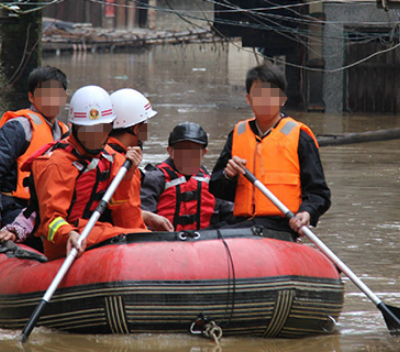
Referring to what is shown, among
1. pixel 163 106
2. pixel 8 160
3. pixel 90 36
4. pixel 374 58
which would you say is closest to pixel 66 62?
pixel 90 36

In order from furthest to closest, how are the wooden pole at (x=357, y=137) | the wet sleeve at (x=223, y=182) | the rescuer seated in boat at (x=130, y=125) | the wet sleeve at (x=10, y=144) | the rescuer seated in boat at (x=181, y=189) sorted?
the wooden pole at (x=357, y=137) → the wet sleeve at (x=10, y=144) → the rescuer seated in boat at (x=181, y=189) → the rescuer seated in boat at (x=130, y=125) → the wet sleeve at (x=223, y=182)

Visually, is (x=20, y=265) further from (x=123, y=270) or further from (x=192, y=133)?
(x=192, y=133)

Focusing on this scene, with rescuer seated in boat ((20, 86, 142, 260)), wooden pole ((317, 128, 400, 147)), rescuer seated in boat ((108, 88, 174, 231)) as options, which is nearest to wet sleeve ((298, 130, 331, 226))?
rescuer seated in boat ((108, 88, 174, 231))

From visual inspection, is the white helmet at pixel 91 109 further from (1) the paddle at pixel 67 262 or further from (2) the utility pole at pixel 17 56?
(2) the utility pole at pixel 17 56

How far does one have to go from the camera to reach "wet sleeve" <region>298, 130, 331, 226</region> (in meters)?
5.29

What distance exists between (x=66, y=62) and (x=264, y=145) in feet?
123

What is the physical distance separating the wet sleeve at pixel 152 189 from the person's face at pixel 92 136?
76 centimetres

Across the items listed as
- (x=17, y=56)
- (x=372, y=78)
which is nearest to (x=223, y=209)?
(x=17, y=56)

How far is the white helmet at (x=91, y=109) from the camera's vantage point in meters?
5.13

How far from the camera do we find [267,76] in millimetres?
5238

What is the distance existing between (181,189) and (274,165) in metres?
0.75

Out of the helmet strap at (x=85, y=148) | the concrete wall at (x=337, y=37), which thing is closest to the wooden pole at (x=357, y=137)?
the concrete wall at (x=337, y=37)

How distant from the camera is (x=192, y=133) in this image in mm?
5652

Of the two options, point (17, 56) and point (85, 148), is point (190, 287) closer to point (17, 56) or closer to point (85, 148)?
point (85, 148)
